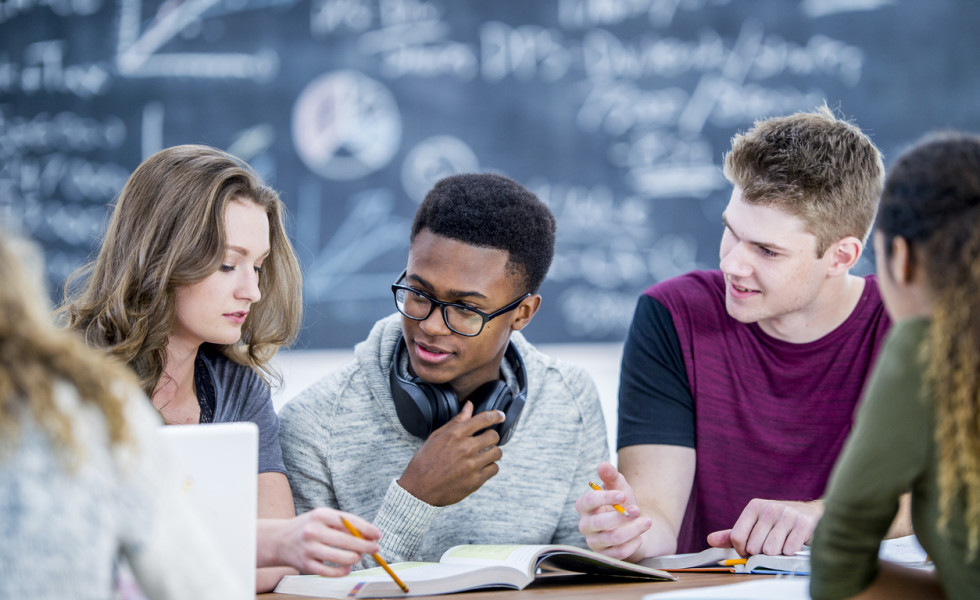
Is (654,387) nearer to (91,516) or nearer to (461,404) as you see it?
(461,404)

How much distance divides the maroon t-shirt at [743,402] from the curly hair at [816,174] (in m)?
0.20

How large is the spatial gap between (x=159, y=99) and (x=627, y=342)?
62.5 inches

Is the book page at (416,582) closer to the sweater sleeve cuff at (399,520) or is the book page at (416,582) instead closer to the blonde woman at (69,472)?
the sweater sleeve cuff at (399,520)

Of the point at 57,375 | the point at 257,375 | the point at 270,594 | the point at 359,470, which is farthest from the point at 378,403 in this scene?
the point at 57,375

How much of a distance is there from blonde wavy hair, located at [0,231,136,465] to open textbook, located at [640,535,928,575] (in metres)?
0.94

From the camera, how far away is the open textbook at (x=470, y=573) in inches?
43.4

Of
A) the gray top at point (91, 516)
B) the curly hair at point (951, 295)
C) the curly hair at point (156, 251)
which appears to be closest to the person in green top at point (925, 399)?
the curly hair at point (951, 295)

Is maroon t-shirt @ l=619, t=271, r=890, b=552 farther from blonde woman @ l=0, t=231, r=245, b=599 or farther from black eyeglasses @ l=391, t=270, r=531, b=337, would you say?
blonde woman @ l=0, t=231, r=245, b=599

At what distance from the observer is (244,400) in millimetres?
1483

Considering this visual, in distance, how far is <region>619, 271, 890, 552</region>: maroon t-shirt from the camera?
1634 mm

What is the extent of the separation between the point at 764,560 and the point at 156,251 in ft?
3.59

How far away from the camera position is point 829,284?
167 centimetres

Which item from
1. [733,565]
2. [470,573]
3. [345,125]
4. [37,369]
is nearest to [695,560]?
[733,565]

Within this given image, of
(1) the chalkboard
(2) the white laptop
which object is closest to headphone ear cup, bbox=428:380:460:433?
(2) the white laptop
